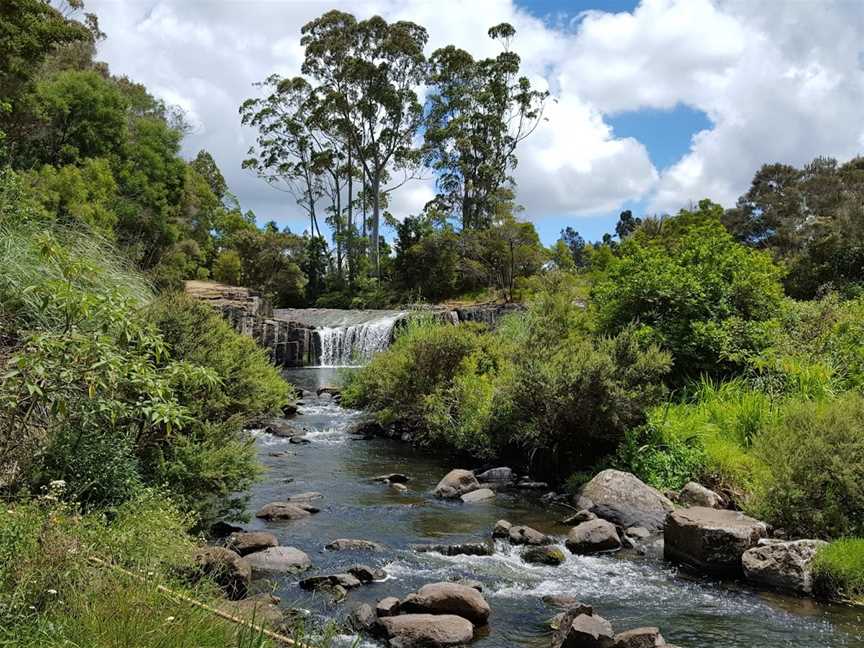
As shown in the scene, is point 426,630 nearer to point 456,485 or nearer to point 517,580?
point 517,580

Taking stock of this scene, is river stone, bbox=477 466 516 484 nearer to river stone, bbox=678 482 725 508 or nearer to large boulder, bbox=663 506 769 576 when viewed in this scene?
river stone, bbox=678 482 725 508

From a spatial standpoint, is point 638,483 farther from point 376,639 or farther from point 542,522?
point 376,639

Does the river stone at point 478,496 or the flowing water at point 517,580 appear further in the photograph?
the river stone at point 478,496

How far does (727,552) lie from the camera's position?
724cm

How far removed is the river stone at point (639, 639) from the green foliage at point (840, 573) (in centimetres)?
220

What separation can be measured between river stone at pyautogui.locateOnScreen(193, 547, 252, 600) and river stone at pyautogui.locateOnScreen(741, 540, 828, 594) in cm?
460

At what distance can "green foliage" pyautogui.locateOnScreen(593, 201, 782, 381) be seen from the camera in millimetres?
12367

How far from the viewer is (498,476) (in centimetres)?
1127

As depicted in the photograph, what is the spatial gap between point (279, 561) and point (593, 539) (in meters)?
3.27

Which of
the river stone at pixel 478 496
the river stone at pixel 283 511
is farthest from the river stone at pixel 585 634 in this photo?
the river stone at pixel 478 496

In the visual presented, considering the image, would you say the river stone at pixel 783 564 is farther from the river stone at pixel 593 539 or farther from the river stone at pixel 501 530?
the river stone at pixel 501 530

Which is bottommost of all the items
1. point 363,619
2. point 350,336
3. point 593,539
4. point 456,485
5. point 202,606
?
point 363,619

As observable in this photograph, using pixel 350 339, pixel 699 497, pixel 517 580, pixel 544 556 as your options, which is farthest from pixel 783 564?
pixel 350 339

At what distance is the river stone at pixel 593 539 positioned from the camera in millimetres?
7918
